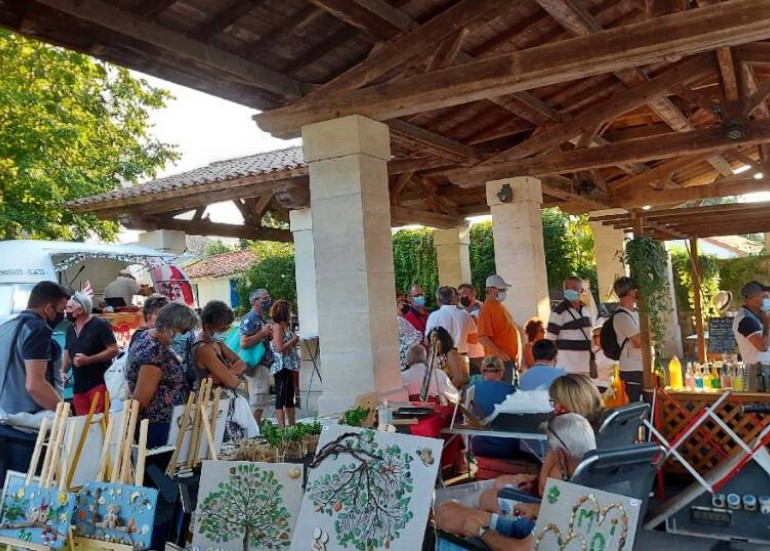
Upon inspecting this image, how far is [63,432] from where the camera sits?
292cm

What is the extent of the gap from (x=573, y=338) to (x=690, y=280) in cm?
928

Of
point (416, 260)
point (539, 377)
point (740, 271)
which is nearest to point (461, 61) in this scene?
point (539, 377)

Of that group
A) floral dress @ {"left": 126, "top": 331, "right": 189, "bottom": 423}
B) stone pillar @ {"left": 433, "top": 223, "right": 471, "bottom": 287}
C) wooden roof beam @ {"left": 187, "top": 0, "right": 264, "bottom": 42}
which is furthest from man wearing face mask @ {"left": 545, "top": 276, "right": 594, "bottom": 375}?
stone pillar @ {"left": 433, "top": 223, "right": 471, "bottom": 287}

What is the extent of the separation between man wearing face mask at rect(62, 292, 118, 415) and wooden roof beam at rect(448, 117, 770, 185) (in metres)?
4.88

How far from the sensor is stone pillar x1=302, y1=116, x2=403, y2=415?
209 inches

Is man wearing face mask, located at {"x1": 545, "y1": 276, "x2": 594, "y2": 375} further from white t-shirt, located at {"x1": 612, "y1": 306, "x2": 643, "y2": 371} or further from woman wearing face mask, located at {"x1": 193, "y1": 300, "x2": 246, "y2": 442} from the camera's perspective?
woman wearing face mask, located at {"x1": 193, "y1": 300, "x2": 246, "y2": 442}

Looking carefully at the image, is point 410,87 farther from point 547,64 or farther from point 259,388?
point 259,388

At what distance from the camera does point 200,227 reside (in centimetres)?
1095

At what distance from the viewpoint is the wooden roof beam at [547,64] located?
4.00 m

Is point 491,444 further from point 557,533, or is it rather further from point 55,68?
point 55,68

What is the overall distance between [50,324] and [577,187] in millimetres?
8210

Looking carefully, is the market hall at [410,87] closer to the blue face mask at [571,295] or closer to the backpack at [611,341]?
the backpack at [611,341]

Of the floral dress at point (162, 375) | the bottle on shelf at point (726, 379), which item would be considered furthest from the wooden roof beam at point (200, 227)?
the bottle on shelf at point (726, 379)

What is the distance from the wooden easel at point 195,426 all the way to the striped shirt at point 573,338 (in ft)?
12.6
